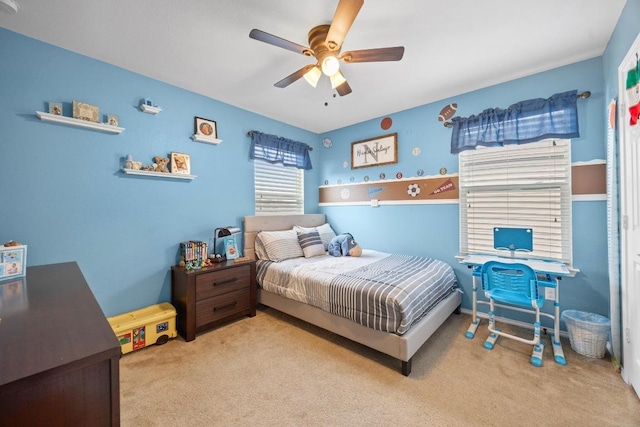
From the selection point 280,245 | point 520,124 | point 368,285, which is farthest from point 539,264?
point 280,245

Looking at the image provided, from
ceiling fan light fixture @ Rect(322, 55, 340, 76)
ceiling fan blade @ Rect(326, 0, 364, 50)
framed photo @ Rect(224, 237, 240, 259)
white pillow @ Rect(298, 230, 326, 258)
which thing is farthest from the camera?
white pillow @ Rect(298, 230, 326, 258)

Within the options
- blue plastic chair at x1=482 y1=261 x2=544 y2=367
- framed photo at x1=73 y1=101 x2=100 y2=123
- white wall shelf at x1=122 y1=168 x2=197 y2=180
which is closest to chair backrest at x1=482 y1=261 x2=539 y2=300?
blue plastic chair at x1=482 y1=261 x2=544 y2=367

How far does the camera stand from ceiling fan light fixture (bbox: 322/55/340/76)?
6.27ft

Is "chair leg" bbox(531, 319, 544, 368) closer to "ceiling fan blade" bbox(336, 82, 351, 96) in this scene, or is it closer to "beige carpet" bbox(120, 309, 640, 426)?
"beige carpet" bbox(120, 309, 640, 426)

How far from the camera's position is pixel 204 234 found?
3.08 metres

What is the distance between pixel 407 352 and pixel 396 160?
2.51 meters

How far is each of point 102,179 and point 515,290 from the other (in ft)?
12.7

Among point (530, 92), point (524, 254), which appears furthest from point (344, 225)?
point (530, 92)

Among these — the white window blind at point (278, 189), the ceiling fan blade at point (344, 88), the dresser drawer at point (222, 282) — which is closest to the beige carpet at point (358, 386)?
the dresser drawer at point (222, 282)

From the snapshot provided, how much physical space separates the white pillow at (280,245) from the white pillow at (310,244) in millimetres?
69

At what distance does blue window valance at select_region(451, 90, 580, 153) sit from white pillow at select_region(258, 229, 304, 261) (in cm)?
230

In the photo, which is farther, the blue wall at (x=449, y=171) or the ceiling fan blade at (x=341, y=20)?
the blue wall at (x=449, y=171)

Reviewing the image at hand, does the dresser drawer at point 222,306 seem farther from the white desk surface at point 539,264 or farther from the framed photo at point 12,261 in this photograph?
the white desk surface at point 539,264

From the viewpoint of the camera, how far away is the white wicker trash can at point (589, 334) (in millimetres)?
2068
